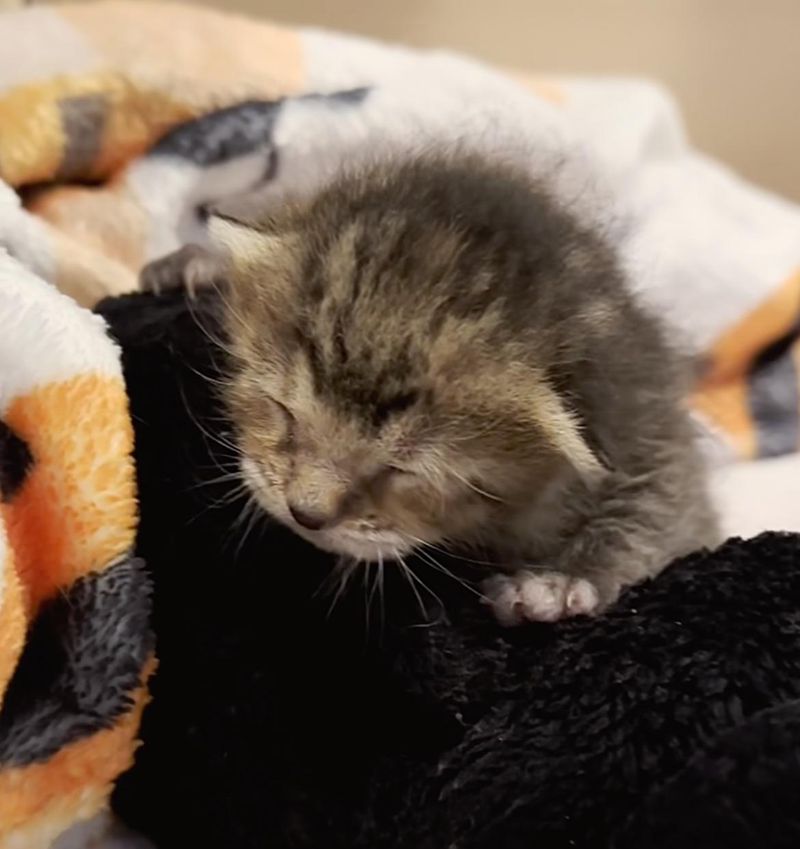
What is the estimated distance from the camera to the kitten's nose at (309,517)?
2.83ft

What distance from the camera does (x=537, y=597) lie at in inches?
34.6

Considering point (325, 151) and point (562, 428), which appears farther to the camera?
point (325, 151)

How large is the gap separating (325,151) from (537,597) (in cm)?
69

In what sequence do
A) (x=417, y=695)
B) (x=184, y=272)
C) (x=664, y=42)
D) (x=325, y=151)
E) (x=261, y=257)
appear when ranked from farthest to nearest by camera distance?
(x=664, y=42) → (x=325, y=151) → (x=184, y=272) → (x=261, y=257) → (x=417, y=695)

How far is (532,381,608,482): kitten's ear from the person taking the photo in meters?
0.86

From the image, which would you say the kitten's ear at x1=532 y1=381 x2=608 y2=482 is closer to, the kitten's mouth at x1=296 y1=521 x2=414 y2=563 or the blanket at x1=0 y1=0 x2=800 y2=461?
the kitten's mouth at x1=296 y1=521 x2=414 y2=563

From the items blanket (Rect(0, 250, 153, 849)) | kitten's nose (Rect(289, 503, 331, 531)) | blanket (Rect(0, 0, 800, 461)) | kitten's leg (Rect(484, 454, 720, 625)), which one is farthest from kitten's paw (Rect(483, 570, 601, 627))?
blanket (Rect(0, 0, 800, 461))

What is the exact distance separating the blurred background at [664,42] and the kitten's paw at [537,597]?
1418mm

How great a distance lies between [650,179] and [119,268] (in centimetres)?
81

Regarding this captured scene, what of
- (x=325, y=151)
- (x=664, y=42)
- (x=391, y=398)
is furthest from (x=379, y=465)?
(x=664, y=42)

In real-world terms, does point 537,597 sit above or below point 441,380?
below

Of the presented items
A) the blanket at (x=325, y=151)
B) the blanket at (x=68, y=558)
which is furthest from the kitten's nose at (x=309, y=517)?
the blanket at (x=325, y=151)

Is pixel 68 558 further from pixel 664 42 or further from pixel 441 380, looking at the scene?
pixel 664 42

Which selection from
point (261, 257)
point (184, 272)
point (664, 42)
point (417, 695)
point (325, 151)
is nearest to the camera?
point (417, 695)
